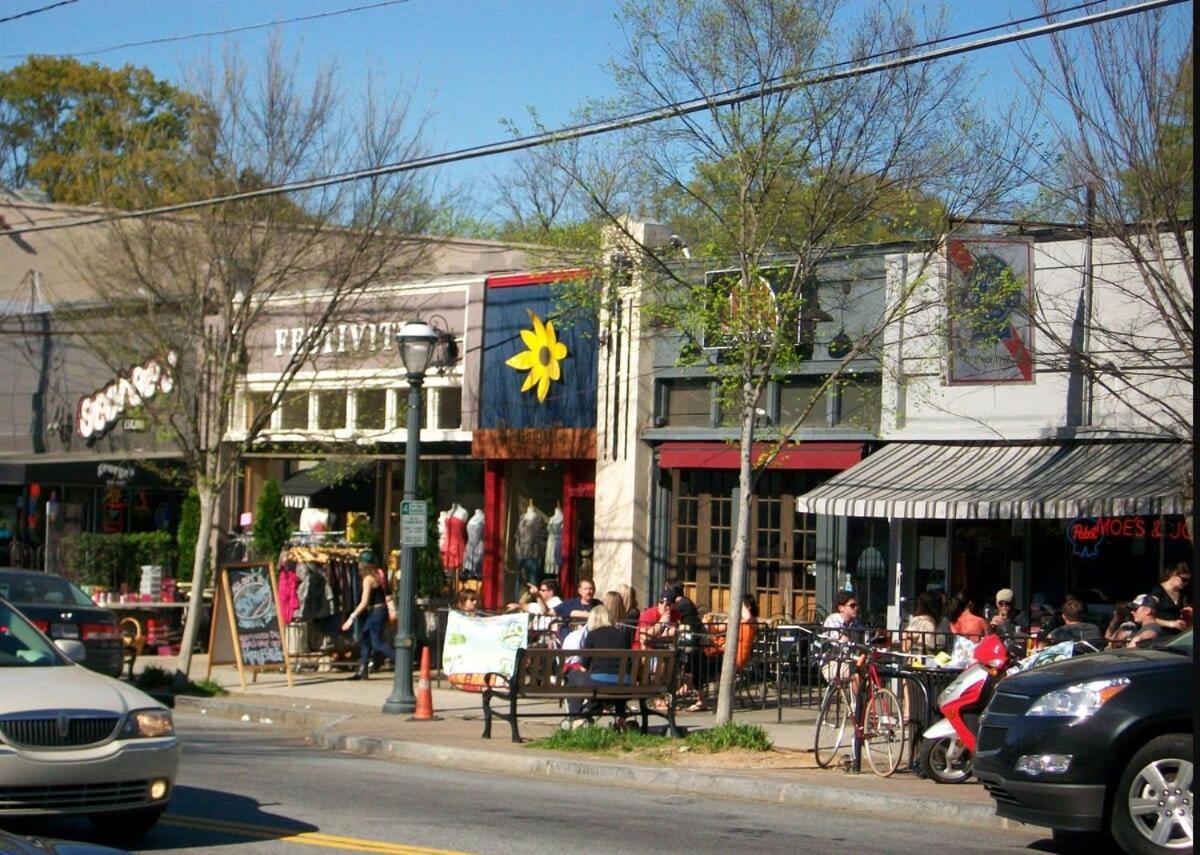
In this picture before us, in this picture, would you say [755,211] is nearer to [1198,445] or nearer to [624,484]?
[624,484]

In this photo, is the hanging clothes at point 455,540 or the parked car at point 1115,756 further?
the hanging clothes at point 455,540

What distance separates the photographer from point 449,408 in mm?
26234

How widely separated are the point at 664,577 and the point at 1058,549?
236 inches

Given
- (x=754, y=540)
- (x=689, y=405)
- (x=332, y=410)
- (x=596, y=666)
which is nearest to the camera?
(x=596, y=666)

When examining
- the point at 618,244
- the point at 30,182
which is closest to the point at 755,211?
the point at 618,244

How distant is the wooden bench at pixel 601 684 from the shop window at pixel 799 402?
664 centimetres

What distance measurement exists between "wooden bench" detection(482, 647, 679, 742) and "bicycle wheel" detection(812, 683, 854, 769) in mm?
1697

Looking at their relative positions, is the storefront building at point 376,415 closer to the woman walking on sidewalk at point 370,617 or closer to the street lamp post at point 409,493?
the woman walking on sidewalk at point 370,617

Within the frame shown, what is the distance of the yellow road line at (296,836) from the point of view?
9.43 metres

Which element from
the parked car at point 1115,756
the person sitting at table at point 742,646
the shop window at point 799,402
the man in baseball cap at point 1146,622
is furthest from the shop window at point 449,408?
the parked car at point 1115,756

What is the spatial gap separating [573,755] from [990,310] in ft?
23.9

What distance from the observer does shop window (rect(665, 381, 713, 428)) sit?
22.7 m

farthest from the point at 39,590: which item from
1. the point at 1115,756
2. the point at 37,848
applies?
the point at 37,848

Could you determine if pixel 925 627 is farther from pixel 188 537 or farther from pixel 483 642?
pixel 188 537
